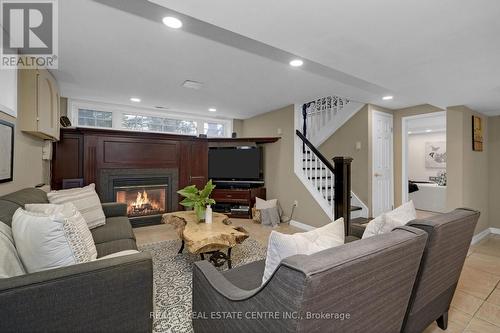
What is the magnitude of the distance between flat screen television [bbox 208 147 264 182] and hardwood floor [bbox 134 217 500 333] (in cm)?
152

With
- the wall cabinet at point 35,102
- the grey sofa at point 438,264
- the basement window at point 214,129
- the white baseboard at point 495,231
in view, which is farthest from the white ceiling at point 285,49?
the white baseboard at point 495,231

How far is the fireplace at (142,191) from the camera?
408cm

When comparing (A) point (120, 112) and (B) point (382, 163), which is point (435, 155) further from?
(A) point (120, 112)

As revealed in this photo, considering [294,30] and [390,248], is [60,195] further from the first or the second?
[390,248]

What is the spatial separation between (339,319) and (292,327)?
0.21 meters

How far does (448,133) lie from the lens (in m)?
3.47

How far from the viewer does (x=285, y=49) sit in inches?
70.5

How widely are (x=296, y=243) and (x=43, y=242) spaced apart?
1.23 m

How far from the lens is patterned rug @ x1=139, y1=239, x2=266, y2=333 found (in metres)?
1.74

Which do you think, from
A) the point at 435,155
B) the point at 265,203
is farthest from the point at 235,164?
the point at 435,155

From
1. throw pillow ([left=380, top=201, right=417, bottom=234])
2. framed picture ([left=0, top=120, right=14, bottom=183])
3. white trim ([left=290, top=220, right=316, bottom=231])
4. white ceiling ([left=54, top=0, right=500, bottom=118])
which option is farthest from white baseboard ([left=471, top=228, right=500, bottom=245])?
framed picture ([left=0, top=120, right=14, bottom=183])

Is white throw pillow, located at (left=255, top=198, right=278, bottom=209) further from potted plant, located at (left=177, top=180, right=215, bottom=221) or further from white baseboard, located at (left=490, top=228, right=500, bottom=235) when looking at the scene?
white baseboard, located at (left=490, top=228, right=500, bottom=235)

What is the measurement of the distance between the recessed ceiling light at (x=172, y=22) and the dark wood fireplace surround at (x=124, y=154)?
8.86 ft

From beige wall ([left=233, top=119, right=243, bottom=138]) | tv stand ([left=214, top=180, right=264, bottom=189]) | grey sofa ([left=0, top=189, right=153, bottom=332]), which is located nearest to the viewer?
grey sofa ([left=0, top=189, right=153, bottom=332])
